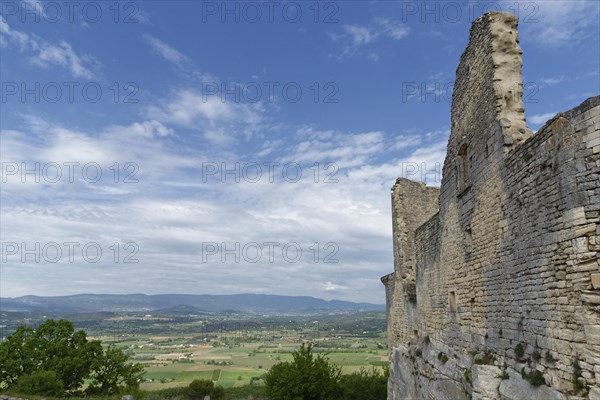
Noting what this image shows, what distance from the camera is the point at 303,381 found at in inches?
1025

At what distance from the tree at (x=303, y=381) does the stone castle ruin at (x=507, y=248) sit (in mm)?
12430

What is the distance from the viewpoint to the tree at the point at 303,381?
25.7 metres

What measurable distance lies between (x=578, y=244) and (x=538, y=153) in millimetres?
1757

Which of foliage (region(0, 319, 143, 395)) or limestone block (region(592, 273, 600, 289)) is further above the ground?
limestone block (region(592, 273, 600, 289))

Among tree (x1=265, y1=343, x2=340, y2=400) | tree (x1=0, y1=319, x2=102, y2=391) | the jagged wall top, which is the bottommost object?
tree (x1=265, y1=343, x2=340, y2=400)

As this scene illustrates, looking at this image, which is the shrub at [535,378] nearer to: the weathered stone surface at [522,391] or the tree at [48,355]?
the weathered stone surface at [522,391]

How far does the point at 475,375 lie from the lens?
29.1 feet

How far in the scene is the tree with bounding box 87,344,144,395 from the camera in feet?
87.4

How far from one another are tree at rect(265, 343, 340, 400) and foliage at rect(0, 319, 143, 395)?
891 centimetres

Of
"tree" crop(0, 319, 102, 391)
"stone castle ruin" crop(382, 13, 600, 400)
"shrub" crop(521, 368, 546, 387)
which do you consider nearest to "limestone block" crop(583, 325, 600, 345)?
"stone castle ruin" crop(382, 13, 600, 400)

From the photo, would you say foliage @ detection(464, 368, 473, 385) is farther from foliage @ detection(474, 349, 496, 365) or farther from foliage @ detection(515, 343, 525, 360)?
foliage @ detection(515, 343, 525, 360)

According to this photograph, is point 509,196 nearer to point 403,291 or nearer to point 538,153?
point 538,153

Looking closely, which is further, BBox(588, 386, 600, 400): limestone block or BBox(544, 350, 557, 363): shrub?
BBox(544, 350, 557, 363): shrub

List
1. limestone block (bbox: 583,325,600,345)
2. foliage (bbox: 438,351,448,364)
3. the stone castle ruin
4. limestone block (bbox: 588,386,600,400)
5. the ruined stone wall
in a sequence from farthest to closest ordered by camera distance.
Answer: the ruined stone wall, foliage (bbox: 438,351,448,364), the stone castle ruin, limestone block (bbox: 583,325,600,345), limestone block (bbox: 588,386,600,400)
